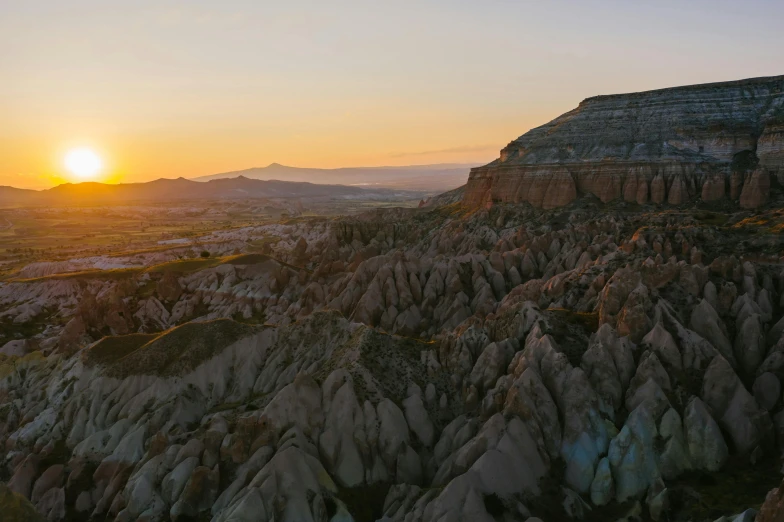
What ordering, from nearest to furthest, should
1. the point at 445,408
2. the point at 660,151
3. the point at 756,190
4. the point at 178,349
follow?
the point at 445,408 → the point at 178,349 → the point at 756,190 → the point at 660,151

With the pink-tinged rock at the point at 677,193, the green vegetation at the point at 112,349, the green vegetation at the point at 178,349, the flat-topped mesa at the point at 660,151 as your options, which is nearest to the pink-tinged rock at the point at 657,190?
the flat-topped mesa at the point at 660,151

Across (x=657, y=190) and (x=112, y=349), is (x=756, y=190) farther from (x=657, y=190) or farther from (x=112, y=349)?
(x=112, y=349)

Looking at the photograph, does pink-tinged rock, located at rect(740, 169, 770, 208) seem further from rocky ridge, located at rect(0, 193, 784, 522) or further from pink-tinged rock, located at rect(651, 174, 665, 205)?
rocky ridge, located at rect(0, 193, 784, 522)

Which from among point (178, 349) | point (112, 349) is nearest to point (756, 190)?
point (178, 349)

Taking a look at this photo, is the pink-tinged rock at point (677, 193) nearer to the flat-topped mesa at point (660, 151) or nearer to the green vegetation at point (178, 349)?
the flat-topped mesa at point (660, 151)

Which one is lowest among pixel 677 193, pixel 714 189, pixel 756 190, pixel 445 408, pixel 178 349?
pixel 445 408

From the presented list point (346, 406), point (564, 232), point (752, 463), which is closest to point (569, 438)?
point (752, 463)

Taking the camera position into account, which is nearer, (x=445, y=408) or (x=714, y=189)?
(x=445, y=408)

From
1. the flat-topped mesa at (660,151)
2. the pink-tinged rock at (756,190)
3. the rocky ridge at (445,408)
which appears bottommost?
the rocky ridge at (445,408)

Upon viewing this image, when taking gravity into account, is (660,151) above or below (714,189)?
above
